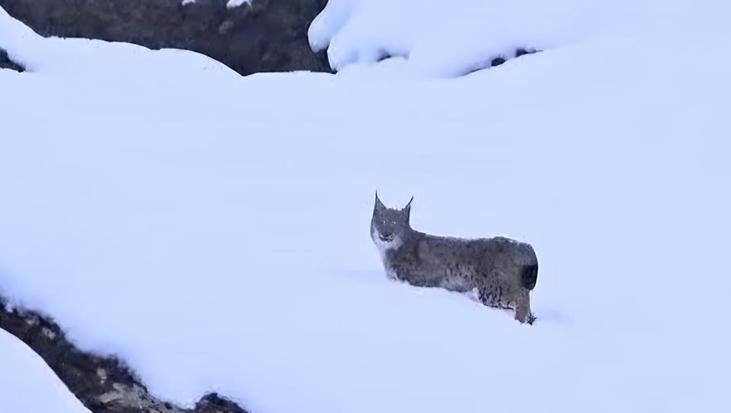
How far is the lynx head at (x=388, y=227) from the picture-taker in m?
8.83

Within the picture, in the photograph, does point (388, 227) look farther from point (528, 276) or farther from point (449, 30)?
point (449, 30)

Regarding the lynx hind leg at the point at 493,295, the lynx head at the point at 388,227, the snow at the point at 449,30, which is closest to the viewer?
the lynx hind leg at the point at 493,295

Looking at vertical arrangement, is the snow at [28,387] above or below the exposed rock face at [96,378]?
below

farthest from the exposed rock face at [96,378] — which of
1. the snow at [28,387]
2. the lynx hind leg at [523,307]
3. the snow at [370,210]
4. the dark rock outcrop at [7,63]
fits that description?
the dark rock outcrop at [7,63]

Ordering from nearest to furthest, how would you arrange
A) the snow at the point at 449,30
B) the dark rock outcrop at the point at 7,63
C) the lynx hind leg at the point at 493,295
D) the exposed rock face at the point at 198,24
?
the lynx hind leg at the point at 493,295 < the dark rock outcrop at the point at 7,63 < the snow at the point at 449,30 < the exposed rock face at the point at 198,24

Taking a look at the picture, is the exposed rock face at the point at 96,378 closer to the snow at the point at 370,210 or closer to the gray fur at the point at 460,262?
the snow at the point at 370,210

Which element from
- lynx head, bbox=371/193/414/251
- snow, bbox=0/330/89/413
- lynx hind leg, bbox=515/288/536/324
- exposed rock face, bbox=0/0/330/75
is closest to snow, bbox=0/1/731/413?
lynx hind leg, bbox=515/288/536/324

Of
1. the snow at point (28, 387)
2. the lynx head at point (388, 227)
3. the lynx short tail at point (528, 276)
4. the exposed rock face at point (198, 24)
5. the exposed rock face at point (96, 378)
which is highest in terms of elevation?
the exposed rock face at point (198, 24)

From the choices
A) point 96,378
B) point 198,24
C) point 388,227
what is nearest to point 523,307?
point 388,227

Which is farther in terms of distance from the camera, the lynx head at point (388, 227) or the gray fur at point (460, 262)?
the lynx head at point (388, 227)

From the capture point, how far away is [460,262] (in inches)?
335

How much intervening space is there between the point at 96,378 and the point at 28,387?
6.44 ft

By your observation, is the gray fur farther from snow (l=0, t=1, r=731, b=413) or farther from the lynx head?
snow (l=0, t=1, r=731, b=413)

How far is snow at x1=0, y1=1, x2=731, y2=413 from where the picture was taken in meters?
7.57
